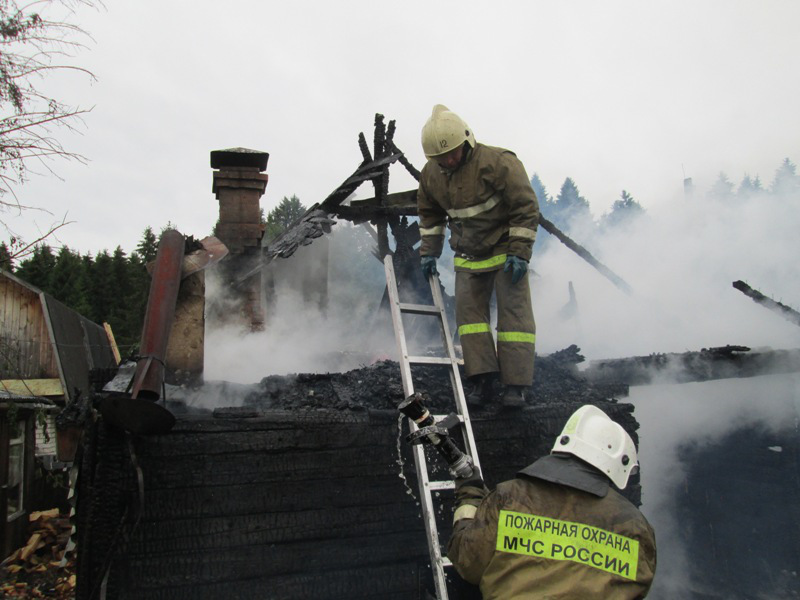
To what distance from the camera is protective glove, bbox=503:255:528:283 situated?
4062 millimetres

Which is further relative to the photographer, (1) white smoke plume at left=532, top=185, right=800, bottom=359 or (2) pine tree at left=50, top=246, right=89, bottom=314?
(2) pine tree at left=50, top=246, right=89, bottom=314

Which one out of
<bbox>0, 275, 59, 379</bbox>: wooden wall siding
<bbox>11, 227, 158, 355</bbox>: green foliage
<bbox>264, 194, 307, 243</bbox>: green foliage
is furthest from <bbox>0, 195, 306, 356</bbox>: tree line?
<bbox>264, 194, 307, 243</bbox>: green foliage

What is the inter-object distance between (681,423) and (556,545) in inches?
251

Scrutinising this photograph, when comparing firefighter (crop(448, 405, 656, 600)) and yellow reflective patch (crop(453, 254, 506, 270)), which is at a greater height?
yellow reflective patch (crop(453, 254, 506, 270))

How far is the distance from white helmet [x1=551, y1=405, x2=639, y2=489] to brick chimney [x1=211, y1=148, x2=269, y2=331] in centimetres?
552

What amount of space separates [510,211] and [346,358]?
297 centimetres

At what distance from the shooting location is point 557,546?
2.08 metres

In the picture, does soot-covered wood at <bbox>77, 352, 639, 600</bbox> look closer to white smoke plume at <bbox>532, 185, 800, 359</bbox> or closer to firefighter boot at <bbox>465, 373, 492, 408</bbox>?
firefighter boot at <bbox>465, 373, 492, 408</bbox>

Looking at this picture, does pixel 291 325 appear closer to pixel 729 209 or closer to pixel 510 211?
pixel 510 211

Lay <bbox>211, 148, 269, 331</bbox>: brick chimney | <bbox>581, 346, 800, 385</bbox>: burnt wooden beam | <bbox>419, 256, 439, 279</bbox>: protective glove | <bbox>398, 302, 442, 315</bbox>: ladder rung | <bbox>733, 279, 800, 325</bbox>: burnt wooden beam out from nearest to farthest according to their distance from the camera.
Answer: <bbox>398, 302, 442, 315</bbox>: ladder rung < <bbox>419, 256, 439, 279</bbox>: protective glove < <bbox>581, 346, 800, 385</bbox>: burnt wooden beam < <bbox>733, 279, 800, 325</bbox>: burnt wooden beam < <bbox>211, 148, 269, 331</bbox>: brick chimney

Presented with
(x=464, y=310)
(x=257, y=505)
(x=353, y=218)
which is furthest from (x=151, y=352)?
(x=353, y=218)

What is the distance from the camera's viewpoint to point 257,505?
11.8 ft

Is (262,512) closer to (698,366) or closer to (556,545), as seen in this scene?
(556,545)

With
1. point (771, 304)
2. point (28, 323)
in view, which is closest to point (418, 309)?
point (771, 304)
